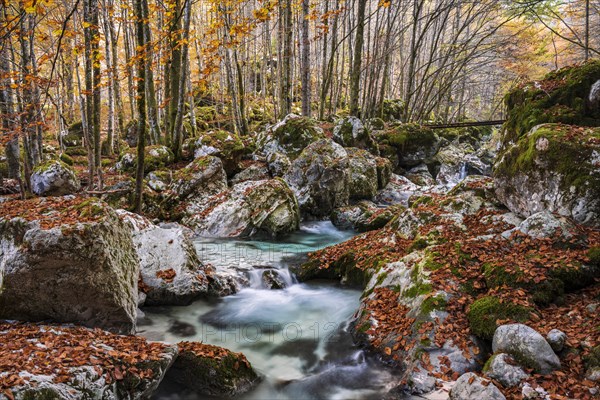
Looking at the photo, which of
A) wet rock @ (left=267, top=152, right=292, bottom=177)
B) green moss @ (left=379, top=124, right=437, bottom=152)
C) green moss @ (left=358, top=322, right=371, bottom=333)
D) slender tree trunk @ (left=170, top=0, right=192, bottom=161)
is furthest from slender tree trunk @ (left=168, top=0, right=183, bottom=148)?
green moss @ (left=358, top=322, right=371, bottom=333)

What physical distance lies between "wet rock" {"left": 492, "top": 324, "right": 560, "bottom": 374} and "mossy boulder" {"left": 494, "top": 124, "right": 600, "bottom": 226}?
2.73 metres

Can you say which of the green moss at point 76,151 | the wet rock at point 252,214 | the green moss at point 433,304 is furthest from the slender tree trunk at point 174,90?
the green moss at point 433,304

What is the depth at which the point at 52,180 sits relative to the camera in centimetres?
1127

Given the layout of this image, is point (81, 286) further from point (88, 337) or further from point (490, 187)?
point (490, 187)

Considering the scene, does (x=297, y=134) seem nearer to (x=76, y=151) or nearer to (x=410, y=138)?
(x=410, y=138)

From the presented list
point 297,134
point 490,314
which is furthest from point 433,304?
point 297,134

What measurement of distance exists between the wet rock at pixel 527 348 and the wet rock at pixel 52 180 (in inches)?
477

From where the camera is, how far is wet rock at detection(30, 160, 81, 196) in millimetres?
11195

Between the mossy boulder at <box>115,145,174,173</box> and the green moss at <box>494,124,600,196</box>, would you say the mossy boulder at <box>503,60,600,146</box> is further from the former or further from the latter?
the mossy boulder at <box>115,145,174,173</box>

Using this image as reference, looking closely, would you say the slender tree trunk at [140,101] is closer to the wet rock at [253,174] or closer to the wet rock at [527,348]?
the wet rock at [253,174]

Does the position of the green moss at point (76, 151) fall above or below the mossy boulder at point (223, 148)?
above

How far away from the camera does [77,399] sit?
3039 millimetres

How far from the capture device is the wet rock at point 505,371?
130 inches

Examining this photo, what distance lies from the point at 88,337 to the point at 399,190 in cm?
1208
